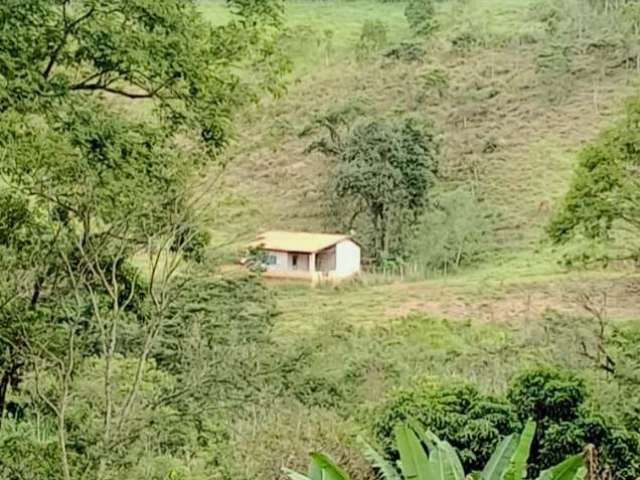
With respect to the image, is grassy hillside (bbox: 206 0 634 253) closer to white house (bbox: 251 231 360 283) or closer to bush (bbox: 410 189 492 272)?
bush (bbox: 410 189 492 272)

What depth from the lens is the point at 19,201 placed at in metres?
3.26

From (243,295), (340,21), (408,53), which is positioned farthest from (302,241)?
(340,21)

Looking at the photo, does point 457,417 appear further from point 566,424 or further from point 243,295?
point 243,295

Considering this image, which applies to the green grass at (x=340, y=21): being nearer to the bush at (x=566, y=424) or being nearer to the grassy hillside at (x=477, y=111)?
the grassy hillside at (x=477, y=111)

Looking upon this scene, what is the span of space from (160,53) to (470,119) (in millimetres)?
16498

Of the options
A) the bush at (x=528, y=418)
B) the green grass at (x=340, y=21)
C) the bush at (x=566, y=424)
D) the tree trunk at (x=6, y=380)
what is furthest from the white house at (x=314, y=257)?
the tree trunk at (x=6, y=380)

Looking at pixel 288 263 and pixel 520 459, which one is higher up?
pixel 520 459

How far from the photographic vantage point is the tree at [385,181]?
15180 mm

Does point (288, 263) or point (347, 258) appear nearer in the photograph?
point (288, 263)

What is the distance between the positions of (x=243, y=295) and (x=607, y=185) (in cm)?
365

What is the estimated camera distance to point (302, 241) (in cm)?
1484

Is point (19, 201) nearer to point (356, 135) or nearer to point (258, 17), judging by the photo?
point (258, 17)

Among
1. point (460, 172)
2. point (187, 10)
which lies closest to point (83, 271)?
point (187, 10)

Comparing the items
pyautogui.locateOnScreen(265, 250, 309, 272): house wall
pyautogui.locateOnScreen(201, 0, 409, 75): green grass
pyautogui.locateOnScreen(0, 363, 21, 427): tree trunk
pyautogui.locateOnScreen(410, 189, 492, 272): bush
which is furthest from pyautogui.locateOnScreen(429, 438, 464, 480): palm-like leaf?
pyautogui.locateOnScreen(201, 0, 409, 75): green grass
